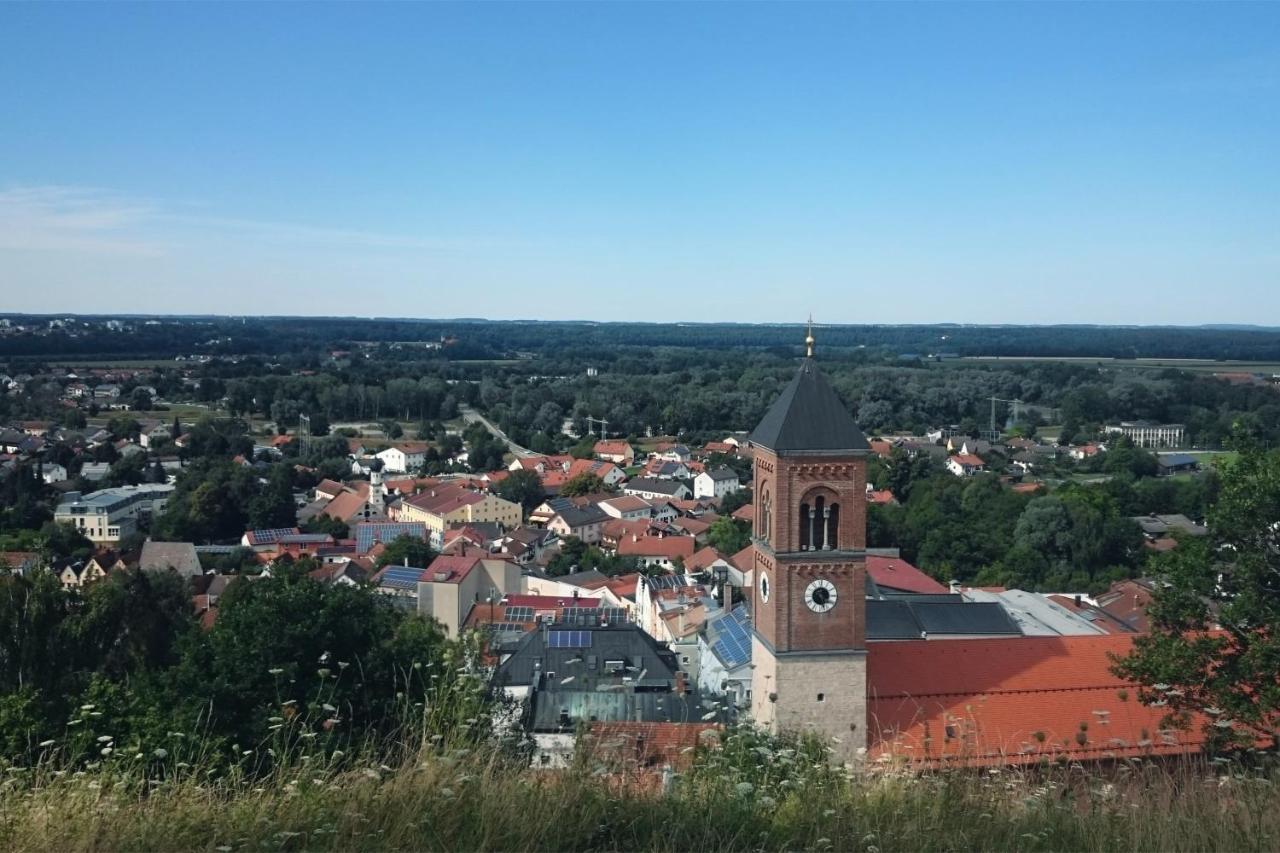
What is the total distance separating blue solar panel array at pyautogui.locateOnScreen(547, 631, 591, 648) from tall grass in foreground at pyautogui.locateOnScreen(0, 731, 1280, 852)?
871 inches

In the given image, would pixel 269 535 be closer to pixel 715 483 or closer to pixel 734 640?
pixel 715 483

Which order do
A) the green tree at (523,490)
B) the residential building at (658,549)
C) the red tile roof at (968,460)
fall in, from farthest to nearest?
the red tile roof at (968,460), the green tree at (523,490), the residential building at (658,549)

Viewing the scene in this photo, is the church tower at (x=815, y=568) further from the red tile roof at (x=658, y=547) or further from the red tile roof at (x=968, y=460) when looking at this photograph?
the red tile roof at (x=968, y=460)

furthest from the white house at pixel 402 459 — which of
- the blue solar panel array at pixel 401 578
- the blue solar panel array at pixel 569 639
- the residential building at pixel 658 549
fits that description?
the blue solar panel array at pixel 569 639

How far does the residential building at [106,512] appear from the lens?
198ft

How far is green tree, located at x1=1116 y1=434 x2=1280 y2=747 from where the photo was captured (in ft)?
41.0

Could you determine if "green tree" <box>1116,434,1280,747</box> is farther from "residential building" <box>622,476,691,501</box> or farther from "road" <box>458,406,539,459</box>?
"road" <box>458,406,539,459</box>

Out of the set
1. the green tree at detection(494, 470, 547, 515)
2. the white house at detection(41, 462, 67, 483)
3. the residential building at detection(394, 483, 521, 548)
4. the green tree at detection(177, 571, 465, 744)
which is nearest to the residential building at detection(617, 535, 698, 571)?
the residential building at detection(394, 483, 521, 548)

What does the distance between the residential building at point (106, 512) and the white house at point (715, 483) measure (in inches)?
1398

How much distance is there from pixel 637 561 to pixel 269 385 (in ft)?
279

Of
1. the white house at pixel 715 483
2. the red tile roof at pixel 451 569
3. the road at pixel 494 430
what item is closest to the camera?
the red tile roof at pixel 451 569

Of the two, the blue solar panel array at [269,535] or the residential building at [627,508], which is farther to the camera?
the residential building at [627,508]

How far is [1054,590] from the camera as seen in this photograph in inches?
1631

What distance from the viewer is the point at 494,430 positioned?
11044 centimetres
